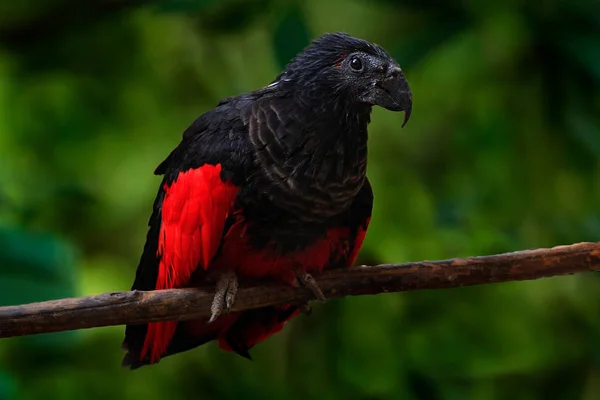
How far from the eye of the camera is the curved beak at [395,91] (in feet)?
4.38

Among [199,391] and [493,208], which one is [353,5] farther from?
[199,391]

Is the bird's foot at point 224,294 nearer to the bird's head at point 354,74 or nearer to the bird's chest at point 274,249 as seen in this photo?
the bird's chest at point 274,249

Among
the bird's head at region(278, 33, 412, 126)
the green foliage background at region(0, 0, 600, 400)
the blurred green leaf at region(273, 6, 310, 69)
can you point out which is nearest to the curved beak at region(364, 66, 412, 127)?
the bird's head at region(278, 33, 412, 126)

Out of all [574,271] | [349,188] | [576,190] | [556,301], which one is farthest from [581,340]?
[349,188]

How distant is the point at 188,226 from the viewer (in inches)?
55.8

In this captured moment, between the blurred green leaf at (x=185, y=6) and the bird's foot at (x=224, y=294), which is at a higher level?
the blurred green leaf at (x=185, y=6)

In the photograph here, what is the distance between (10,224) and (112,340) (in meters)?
0.48

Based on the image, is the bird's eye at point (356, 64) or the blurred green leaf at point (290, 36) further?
the blurred green leaf at point (290, 36)

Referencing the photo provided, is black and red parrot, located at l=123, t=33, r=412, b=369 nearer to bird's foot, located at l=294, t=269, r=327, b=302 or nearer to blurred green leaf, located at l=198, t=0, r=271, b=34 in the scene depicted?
bird's foot, located at l=294, t=269, r=327, b=302

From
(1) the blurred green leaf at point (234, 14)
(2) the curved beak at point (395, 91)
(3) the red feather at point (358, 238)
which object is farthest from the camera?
(1) the blurred green leaf at point (234, 14)

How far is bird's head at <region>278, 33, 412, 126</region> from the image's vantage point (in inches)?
52.7

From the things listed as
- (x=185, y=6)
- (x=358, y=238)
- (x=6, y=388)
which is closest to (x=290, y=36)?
(x=185, y=6)

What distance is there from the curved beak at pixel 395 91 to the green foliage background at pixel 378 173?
80 centimetres

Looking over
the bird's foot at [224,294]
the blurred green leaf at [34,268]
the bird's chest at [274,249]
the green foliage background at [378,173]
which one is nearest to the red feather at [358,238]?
the bird's chest at [274,249]
